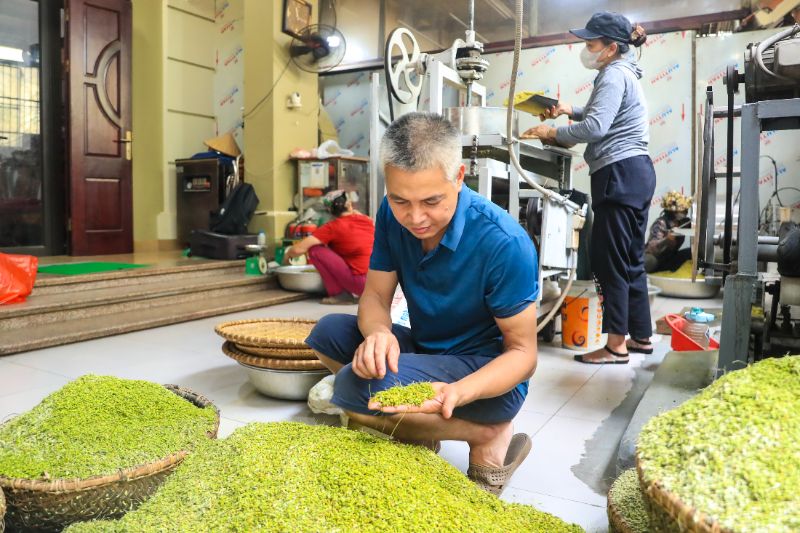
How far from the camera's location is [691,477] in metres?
0.85

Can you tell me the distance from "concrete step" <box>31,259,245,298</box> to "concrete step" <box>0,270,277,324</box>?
1cm

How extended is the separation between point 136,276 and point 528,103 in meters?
3.26

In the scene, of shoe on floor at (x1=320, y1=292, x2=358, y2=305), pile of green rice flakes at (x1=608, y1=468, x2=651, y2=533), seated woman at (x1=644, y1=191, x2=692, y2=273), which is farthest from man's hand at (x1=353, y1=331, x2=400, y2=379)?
seated woman at (x1=644, y1=191, x2=692, y2=273)

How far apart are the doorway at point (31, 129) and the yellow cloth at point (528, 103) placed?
15.9ft

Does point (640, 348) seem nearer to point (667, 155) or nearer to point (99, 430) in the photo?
point (99, 430)

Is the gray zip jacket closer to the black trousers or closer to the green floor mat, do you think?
the black trousers

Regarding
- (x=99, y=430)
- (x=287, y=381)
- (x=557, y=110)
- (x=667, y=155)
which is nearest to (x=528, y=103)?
(x=557, y=110)

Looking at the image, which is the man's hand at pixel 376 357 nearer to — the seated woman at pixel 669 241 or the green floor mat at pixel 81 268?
the green floor mat at pixel 81 268

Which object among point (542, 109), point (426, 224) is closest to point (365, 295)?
point (426, 224)

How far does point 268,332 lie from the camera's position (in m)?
2.66

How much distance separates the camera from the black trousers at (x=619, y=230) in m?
2.95

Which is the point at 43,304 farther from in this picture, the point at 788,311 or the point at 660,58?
the point at 660,58

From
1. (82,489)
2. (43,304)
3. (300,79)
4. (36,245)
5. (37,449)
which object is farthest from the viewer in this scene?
(300,79)

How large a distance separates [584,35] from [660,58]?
4.06 meters
